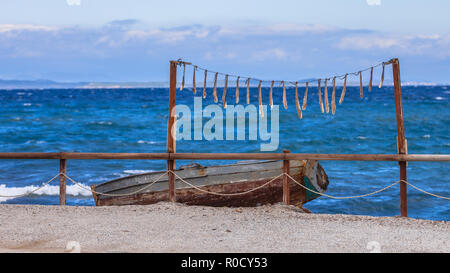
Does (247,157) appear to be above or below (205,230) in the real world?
above

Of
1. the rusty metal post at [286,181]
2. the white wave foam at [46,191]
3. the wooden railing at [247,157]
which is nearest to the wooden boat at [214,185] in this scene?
the wooden railing at [247,157]

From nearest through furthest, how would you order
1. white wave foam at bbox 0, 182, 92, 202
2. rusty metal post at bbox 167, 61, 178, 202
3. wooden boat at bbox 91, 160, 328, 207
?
rusty metal post at bbox 167, 61, 178, 202 → wooden boat at bbox 91, 160, 328, 207 → white wave foam at bbox 0, 182, 92, 202

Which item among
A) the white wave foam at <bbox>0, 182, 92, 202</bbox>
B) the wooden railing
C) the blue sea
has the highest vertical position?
the wooden railing

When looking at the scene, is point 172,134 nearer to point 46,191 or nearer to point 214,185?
point 214,185

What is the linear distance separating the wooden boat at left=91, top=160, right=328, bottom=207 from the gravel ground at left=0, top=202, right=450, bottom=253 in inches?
49.2

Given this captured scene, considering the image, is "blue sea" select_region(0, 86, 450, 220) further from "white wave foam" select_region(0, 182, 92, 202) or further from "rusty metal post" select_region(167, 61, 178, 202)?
"rusty metal post" select_region(167, 61, 178, 202)

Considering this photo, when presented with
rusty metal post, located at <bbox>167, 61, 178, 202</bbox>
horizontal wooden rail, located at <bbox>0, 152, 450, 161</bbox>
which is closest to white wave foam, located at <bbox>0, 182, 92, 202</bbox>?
horizontal wooden rail, located at <bbox>0, 152, 450, 161</bbox>

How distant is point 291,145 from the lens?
1168 inches

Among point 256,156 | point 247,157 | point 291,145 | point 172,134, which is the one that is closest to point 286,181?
point 256,156

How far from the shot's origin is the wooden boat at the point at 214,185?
10.3 metres

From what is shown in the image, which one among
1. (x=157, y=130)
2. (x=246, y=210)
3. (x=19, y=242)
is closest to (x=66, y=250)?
(x=19, y=242)

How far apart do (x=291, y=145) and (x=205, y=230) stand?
22.7 metres

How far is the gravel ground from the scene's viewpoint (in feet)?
21.4

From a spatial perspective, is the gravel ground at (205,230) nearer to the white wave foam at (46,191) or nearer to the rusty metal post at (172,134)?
the rusty metal post at (172,134)
